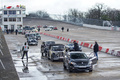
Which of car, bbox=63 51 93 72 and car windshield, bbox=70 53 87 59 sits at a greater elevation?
car windshield, bbox=70 53 87 59

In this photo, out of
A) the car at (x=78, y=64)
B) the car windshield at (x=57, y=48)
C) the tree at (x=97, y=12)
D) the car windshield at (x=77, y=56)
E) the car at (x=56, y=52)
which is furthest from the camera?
the tree at (x=97, y=12)

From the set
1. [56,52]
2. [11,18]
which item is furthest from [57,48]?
[11,18]

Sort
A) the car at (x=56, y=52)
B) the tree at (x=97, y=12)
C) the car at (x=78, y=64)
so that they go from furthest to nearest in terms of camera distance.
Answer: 1. the tree at (x=97, y=12)
2. the car at (x=56, y=52)
3. the car at (x=78, y=64)

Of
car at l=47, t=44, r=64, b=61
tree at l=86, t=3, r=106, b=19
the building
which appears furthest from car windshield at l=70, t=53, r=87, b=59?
tree at l=86, t=3, r=106, b=19

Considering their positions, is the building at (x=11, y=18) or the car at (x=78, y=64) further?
the building at (x=11, y=18)

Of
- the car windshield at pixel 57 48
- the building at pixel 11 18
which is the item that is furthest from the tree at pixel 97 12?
the car windshield at pixel 57 48

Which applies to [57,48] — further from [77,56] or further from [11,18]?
[11,18]

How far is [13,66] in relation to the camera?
2070cm

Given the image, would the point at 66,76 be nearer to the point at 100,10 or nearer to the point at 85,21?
the point at 85,21

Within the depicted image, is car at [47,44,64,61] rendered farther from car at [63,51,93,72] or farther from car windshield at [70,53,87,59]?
car at [63,51,93,72]

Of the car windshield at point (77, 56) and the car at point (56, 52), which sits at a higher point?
the car windshield at point (77, 56)

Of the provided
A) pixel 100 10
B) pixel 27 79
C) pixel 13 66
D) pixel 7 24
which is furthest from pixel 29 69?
pixel 100 10

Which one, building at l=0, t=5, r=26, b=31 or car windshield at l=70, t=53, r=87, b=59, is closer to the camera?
car windshield at l=70, t=53, r=87, b=59

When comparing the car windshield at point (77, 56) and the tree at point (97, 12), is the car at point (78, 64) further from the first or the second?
the tree at point (97, 12)
